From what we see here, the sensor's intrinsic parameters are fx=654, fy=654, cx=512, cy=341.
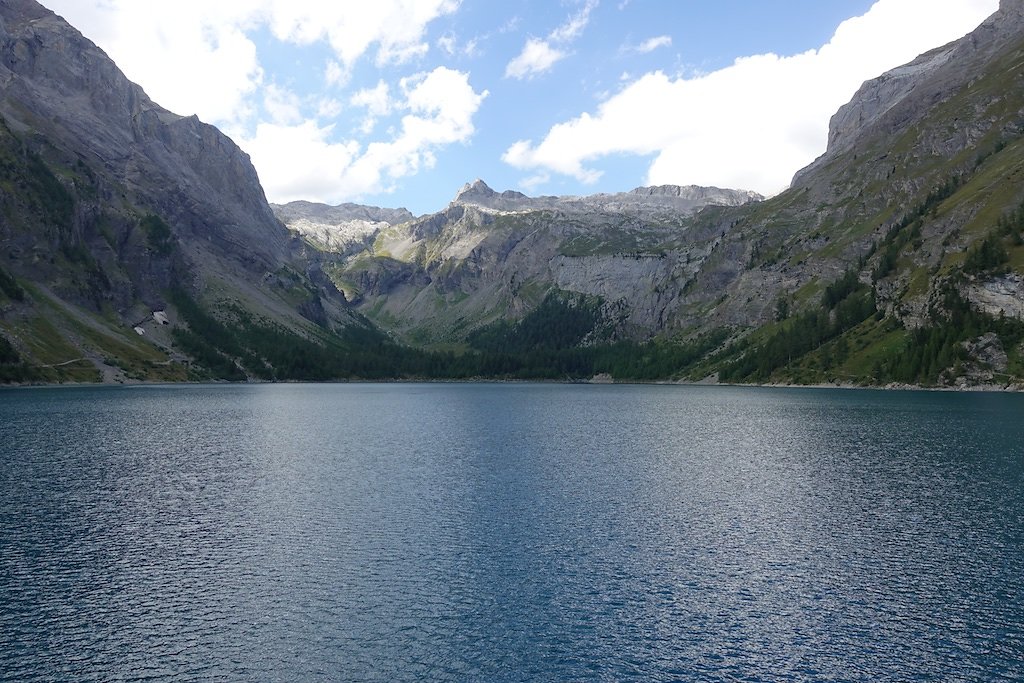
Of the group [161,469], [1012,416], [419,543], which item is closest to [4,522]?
[161,469]

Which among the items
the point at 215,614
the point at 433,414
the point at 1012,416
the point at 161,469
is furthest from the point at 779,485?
the point at 433,414

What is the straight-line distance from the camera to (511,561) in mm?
43188

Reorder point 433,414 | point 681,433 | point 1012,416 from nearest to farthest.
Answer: point 681,433 < point 1012,416 < point 433,414

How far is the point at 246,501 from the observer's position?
57.9 meters

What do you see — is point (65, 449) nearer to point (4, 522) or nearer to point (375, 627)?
point (4, 522)

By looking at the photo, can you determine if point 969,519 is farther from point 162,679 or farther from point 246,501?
point 246,501

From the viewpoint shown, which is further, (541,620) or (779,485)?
→ (779,485)

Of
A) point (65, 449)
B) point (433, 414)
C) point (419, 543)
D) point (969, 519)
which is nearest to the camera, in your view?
point (419, 543)

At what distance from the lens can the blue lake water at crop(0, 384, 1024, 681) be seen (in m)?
29.7

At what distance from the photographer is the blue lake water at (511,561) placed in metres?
29.7

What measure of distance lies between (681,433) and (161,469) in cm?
7620

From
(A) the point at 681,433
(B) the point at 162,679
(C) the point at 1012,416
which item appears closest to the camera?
(B) the point at 162,679

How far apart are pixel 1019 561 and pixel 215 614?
160ft

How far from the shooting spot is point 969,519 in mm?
51594
